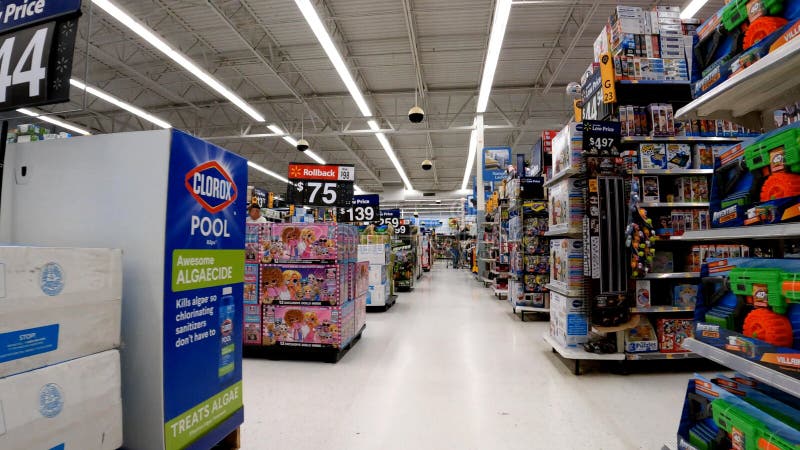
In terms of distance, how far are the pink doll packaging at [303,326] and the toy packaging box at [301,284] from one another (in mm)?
83

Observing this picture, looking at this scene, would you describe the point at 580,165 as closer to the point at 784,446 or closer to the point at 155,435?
the point at 784,446

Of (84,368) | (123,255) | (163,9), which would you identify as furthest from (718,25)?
(163,9)

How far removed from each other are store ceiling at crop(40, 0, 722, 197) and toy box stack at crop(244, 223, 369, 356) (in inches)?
176

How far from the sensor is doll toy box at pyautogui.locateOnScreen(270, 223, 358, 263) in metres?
4.18

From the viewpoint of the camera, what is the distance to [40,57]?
1370mm

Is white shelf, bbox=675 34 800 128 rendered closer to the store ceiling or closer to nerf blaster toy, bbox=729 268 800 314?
nerf blaster toy, bbox=729 268 800 314

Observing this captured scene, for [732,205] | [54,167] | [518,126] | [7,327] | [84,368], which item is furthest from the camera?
[518,126]

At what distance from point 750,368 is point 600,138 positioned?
2652mm

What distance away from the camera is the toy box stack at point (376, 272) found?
730 cm

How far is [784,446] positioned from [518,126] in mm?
12747

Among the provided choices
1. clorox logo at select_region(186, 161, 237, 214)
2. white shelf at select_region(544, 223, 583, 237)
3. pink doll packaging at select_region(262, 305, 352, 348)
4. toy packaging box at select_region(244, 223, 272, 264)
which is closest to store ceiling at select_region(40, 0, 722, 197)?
toy packaging box at select_region(244, 223, 272, 264)

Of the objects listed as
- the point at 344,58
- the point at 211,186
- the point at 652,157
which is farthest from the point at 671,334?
the point at 344,58

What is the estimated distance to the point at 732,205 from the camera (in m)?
1.63

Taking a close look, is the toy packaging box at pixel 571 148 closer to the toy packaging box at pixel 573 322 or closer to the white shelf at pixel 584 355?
the toy packaging box at pixel 573 322
